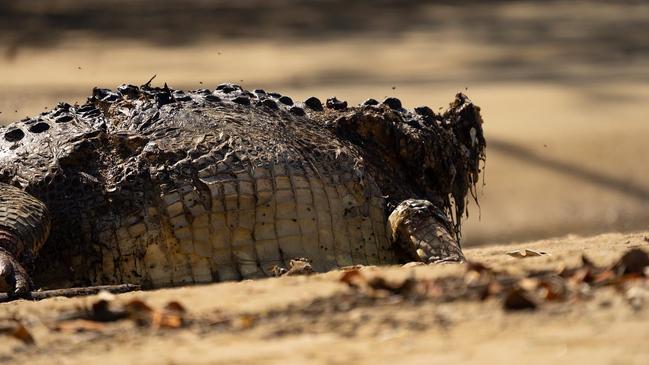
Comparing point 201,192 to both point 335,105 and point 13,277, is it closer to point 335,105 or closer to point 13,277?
point 13,277

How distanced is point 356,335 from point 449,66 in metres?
16.0

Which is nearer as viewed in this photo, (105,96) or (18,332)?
(18,332)

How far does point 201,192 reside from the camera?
278 inches

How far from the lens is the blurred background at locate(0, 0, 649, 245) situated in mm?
15263

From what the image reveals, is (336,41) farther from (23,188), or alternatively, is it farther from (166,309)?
(166,309)

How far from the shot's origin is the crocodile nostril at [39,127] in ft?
23.8

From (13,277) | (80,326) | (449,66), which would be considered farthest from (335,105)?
(449,66)

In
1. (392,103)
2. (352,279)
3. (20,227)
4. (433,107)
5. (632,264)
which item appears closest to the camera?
(632,264)

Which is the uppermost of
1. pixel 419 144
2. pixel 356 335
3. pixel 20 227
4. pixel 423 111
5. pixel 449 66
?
pixel 449 66

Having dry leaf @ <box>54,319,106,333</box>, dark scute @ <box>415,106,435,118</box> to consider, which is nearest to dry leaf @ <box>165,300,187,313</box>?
dry leaf @ <box>54,319,106,333</box>

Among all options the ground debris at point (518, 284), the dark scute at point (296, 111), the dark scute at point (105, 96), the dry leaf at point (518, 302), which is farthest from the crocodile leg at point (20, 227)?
the dry leaf at point (518, 302)

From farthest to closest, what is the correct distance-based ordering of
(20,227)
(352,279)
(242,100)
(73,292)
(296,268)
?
(242,100), (20,227), (296,268), (73,292), (352,279)

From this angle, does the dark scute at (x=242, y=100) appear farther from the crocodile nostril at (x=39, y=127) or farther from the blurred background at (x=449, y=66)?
the blurred background at (x=449, y=66)

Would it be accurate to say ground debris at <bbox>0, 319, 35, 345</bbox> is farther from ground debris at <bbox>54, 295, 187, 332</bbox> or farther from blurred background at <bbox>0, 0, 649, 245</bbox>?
blurred background at <bbox>0, 0, 649, 245</bbox>
